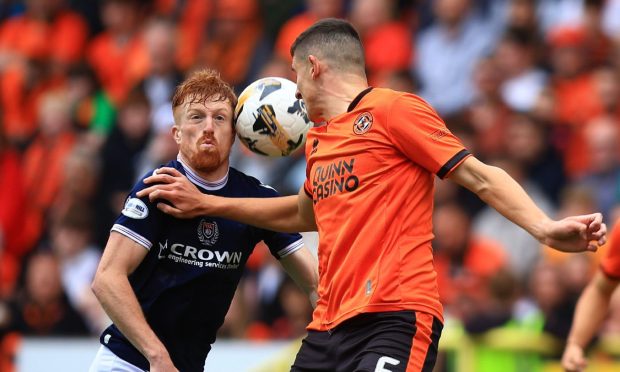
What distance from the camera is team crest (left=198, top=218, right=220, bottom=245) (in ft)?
22.3

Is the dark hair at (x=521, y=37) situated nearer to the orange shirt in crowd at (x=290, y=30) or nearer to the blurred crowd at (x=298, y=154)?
the blurred crowd at (x=298, y=154)

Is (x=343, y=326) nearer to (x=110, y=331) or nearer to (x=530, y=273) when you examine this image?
(x=110, y=331)

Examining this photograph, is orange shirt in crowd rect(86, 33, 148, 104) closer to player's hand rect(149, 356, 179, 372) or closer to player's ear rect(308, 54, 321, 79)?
player's ear rect(308, 54, 321, 79)

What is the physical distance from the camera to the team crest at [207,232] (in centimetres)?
679

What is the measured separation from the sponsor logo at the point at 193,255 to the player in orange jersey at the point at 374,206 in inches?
9.4

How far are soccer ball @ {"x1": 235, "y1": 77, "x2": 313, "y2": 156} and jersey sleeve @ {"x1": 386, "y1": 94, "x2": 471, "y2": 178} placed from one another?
93cm

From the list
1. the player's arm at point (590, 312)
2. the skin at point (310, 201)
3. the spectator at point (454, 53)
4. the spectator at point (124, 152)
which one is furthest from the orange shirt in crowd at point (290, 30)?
the skin at point (310, 201)

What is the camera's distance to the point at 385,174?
623 centimetres

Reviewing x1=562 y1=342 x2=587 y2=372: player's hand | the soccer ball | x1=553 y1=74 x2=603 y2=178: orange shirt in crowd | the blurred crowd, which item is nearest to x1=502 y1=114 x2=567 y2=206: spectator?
the blurred crowd

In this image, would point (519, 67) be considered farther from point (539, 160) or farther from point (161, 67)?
point (161, 67)

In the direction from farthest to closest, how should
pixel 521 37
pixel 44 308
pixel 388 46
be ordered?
pixel 388 46 < pixel 44 308 < pixel 521 37

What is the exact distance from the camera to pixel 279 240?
722 centimetres

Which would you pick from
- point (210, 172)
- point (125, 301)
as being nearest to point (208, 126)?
point (210, 172)

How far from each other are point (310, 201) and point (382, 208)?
0.74m
